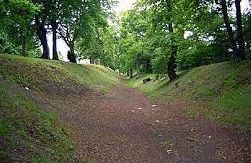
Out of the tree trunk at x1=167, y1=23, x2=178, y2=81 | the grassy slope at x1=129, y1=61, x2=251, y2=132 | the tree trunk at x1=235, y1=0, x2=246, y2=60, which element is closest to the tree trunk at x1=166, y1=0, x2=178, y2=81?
the tree trunk at x1=167, y1=23, x2=178, y2=81

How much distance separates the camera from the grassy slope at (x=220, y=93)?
50.3ft

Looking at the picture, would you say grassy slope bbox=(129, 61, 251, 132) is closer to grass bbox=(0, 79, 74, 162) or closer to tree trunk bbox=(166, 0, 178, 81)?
tree trunk bbox=(166, 0, 178, 81)

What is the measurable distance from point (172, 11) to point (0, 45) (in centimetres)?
1465

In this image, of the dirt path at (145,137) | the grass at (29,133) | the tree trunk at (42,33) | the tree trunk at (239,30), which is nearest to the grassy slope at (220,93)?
the tree trunk at (239,30)

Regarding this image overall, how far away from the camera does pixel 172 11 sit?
94.9 feet

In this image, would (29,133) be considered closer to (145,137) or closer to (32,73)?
(145,137)

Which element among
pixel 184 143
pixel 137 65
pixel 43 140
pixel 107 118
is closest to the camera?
pixel 43 140

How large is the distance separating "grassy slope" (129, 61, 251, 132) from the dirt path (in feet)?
3.09

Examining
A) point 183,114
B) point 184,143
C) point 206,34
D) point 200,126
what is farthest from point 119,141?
point 206,34

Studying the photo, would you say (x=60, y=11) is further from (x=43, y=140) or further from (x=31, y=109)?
(x=43, y=140)

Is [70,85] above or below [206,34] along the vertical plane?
below

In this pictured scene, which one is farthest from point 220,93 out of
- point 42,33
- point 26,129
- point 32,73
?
point 42,33

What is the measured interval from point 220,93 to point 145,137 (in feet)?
25.4

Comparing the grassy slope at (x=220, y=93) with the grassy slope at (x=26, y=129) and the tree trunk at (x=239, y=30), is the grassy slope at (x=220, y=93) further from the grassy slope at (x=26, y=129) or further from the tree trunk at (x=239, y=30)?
the grassy slope at (x=26, y=129)
